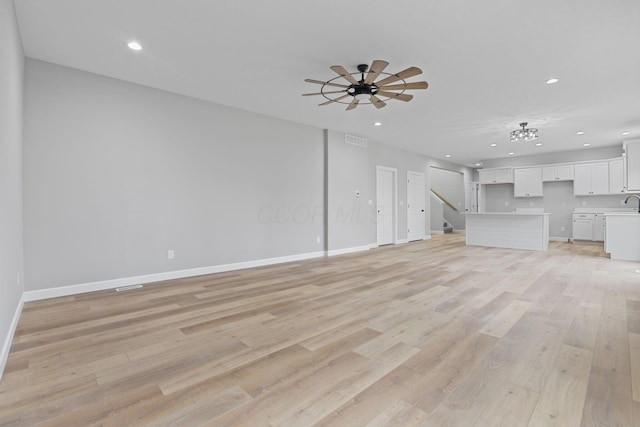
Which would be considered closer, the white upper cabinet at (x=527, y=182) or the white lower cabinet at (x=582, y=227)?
the white lower cabinet at (x=582, y=227)

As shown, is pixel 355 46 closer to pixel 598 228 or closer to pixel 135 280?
pixel 135 280

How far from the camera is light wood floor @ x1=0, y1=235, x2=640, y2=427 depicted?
1577 mm

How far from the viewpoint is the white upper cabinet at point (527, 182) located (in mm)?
9882

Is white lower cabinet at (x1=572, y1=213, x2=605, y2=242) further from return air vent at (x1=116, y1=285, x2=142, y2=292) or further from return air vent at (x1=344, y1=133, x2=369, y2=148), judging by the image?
return air vent at (x1=116, y1=285, x2=142, y2=292)

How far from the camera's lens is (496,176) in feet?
35.1

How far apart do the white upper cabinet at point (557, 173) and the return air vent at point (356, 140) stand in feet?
20.5

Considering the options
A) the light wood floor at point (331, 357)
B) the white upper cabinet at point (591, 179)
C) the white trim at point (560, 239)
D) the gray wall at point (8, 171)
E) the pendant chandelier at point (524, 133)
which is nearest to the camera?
the light wood floor at point (331, 357)

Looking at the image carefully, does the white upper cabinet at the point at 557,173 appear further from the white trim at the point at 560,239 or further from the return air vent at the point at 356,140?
the return air vent at the point at 356,140

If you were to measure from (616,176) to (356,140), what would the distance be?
7.37m

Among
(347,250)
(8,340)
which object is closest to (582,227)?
(347,250)

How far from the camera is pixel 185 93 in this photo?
4590 mm

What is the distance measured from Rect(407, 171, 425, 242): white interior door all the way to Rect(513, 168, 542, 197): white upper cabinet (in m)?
3.31

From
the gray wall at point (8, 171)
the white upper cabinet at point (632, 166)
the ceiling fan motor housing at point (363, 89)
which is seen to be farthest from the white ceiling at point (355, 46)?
the white upper cabinet at point (632, 166)

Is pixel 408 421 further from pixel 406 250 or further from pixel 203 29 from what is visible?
pixel 406 250
